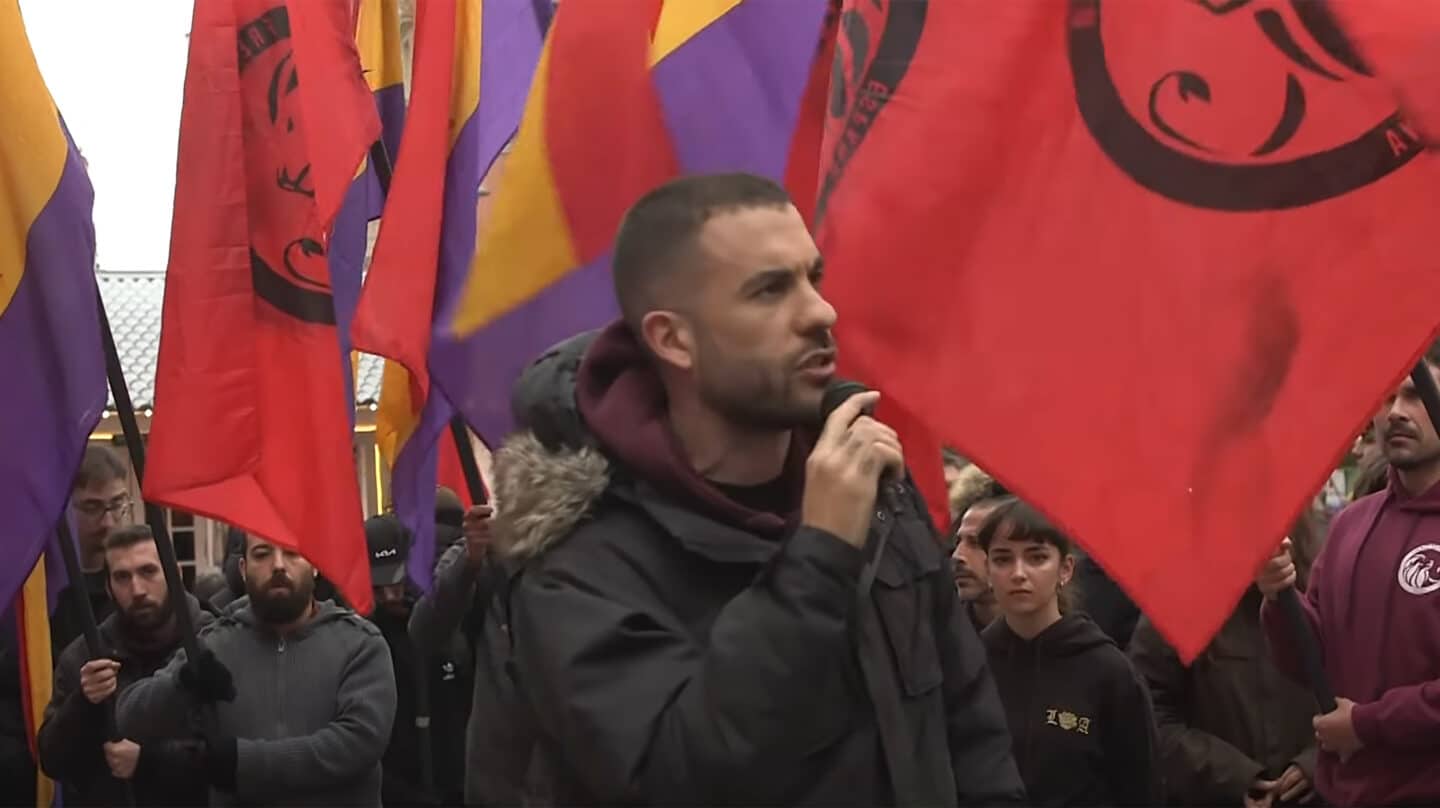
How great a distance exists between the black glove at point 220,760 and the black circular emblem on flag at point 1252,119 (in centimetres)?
Result: 347

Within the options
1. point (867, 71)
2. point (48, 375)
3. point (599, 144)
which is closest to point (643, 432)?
point (867, 71)

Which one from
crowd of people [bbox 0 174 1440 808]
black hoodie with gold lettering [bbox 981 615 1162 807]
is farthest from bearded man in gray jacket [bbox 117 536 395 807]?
crowd of people [bbox 0 174 1440 808]

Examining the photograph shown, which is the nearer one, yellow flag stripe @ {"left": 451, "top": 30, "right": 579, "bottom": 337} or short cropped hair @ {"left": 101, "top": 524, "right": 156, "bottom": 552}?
yellow flag stripe @ {"left": 451, "top": 30, "right": 579, "bottom": 337}

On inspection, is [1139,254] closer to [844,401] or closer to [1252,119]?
[1252,119]

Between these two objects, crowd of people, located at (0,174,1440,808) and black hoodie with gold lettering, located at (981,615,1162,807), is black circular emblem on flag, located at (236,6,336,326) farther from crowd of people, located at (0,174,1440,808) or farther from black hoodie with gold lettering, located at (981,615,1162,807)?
crowd of people, located at (0,174,1440,808)

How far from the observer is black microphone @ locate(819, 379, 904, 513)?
104 inches

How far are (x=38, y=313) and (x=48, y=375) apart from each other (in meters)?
0.18

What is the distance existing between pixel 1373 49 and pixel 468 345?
10.2 ft

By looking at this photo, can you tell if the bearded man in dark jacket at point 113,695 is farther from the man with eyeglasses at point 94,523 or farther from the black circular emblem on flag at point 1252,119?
the black circular emblem on flag at point 1252,119

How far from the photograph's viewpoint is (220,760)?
579 centimetres

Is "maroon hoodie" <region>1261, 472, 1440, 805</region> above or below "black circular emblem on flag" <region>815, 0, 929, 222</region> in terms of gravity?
below

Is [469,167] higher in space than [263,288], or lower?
higher

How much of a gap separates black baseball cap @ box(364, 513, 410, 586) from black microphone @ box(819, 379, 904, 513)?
16.9 feet

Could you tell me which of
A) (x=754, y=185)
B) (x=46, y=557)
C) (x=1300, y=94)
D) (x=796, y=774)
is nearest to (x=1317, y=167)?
(x=1300, y=94)
